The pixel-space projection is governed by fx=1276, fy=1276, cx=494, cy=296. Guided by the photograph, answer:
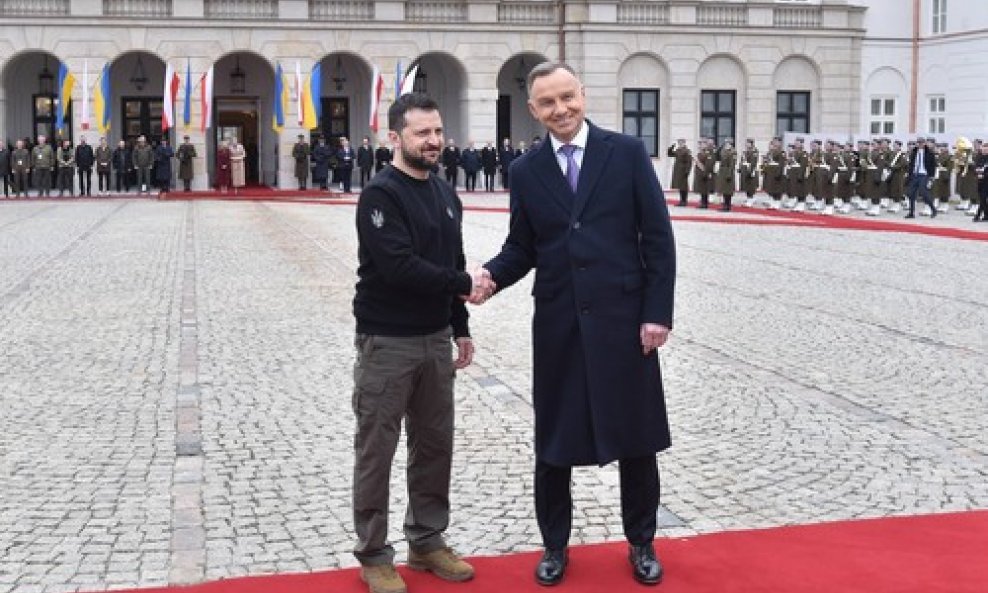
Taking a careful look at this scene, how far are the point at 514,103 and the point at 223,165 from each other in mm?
10999

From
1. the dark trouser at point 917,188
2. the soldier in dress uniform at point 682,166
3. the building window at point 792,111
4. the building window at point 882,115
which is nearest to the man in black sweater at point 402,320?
the dark trouser at point 917,188

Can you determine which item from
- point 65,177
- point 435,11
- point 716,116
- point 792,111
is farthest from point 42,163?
point 792,111

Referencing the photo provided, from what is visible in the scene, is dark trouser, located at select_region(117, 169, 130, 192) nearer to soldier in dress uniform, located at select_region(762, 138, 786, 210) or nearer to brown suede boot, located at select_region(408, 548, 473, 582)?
soldier in dress uniform, located at select_region(762, 138, 786, 210)

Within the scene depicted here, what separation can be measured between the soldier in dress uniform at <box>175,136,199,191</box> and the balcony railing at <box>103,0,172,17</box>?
13.0 feet

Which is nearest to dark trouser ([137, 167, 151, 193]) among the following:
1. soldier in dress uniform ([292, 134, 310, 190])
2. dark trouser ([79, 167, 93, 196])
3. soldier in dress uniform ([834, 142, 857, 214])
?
dark trouser ([79, 167, 93, 196])

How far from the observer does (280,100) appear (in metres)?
39.4

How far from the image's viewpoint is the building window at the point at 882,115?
148 feet

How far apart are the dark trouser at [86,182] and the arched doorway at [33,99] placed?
1.64 metres

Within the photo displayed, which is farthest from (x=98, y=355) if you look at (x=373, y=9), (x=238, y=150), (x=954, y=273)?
(x=373, y=9)

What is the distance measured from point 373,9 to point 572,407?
3729cm

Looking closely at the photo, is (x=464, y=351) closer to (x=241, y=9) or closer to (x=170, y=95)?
(x=170, y=95)

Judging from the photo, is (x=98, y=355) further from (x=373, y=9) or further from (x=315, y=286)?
(x=373, y=9)

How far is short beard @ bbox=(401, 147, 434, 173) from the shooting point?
5.01m

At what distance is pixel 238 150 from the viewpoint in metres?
39.0
